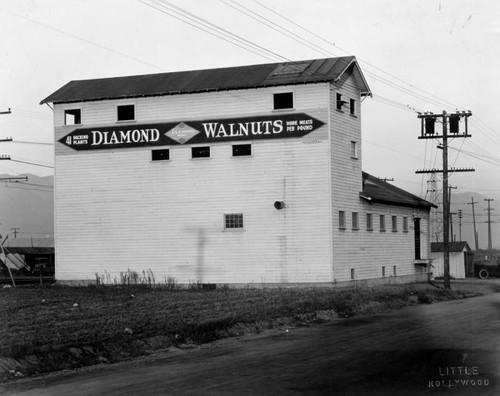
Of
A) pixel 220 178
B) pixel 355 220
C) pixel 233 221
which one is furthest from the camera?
pixel 355 220

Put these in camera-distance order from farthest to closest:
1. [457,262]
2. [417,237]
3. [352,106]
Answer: [457,262]
[417,237]
[352,106]

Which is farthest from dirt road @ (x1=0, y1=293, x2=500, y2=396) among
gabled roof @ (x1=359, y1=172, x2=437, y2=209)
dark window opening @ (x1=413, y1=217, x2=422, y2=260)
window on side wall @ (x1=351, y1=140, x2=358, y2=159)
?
dark window opening @ (x1=413, y1=217, x2=422, y2=260)

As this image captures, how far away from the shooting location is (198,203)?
3884 cm

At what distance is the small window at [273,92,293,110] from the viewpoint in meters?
38.6

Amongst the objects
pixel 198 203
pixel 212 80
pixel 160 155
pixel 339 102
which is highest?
pixel 212 80

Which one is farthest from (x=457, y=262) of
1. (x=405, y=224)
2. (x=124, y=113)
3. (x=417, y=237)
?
(x=124, y=113)

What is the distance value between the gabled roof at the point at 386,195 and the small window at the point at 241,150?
7.20 meters

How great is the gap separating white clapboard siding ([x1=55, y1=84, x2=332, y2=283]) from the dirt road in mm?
18336

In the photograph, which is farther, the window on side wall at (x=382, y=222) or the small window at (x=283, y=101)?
the window on side wall at (x=382, y=222)

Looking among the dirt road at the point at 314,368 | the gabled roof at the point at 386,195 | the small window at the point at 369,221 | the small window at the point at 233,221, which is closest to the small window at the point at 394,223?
the gabled roof at the point at 386,195

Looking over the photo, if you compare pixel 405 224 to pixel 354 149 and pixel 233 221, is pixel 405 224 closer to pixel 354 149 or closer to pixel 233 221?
pixel 354 149

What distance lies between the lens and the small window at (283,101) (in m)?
38.6

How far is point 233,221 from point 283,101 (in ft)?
23.0

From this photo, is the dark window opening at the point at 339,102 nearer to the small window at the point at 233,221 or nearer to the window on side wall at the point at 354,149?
the window on side wall at the point at 354,149
